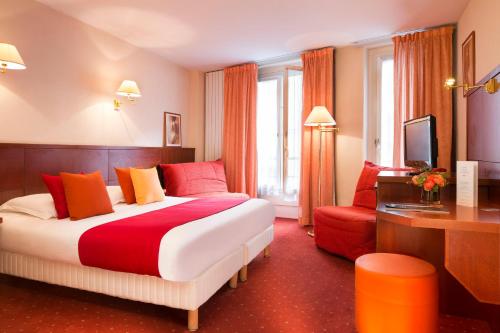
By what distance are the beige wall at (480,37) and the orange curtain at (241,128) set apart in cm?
277

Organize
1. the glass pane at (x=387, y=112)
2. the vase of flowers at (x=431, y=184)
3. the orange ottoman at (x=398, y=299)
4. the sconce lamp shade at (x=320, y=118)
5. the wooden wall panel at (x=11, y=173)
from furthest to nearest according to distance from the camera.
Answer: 1. the glass pane at (x=387, y=112)
2. the sconce lamp shade at (x=320, y=118)
3. the wooden wall panel at (x=11, y=173)
4. the vase of flowers at (x=431, y=184)
5. the orange ottoman at (x=398, y=299)

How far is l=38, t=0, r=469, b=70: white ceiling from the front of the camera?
3188 mm

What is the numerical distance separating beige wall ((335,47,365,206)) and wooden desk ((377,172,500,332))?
2192 millimetres

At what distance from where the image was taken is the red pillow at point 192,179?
431 centimetres

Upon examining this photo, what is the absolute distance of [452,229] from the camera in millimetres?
1344

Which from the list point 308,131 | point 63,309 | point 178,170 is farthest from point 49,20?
point 308,131

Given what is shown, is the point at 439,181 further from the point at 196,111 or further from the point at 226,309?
the point at 196,111

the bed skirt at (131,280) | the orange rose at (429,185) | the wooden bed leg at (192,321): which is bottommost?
the wooden bed leg at (192,321)

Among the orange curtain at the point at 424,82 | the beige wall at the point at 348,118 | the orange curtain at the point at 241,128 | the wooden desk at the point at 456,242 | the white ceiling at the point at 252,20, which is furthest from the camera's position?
the orange curtain at the point at 241,128

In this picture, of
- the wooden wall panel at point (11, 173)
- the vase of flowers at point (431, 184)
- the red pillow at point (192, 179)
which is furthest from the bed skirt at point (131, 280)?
the red pillow at point (192, 179)

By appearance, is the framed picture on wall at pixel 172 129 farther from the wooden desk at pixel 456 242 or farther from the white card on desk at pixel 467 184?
the white card on desk at pixel 467 184

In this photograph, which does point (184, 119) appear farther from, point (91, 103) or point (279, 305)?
point (279, 305)

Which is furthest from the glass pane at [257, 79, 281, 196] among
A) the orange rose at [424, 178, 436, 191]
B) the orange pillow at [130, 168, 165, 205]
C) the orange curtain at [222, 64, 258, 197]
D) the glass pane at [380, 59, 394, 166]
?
the orange rose at [424, 178, 436, 191]

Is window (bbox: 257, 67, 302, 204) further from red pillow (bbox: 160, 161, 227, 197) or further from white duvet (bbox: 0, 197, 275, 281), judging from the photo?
white duvet (bbox: 0, 197, 275, 281)
